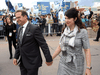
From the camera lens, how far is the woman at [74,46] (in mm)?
1976

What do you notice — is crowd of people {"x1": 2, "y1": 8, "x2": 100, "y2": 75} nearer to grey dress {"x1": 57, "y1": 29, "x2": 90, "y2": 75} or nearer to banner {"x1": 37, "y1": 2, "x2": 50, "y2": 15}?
grey dress {"x1": 57, "y1": 29, "x2": 90, "y2": 75}

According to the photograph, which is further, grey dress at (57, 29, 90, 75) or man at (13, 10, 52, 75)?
man at (13, 10, 52, 75)

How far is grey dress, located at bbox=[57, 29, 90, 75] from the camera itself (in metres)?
1.98

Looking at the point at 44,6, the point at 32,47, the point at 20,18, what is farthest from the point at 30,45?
the point at 44,6

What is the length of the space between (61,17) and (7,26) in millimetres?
6572

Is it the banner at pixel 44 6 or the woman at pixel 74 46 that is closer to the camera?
the woman at pixel 74 46

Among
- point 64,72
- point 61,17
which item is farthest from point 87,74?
point 61,17

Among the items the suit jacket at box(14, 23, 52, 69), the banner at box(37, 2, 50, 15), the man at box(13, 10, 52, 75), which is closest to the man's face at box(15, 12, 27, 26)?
the man at box(13, 10, 52, 75)

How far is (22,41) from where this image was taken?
2.25m

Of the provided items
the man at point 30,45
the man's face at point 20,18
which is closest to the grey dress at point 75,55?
the man at point 30,45

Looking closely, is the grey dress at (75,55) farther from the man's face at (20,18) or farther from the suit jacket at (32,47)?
the man's face at (20,18)

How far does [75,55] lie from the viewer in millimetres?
1989

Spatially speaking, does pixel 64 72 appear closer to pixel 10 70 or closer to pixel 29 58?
pixel 29 58

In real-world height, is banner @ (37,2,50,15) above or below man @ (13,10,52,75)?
above
